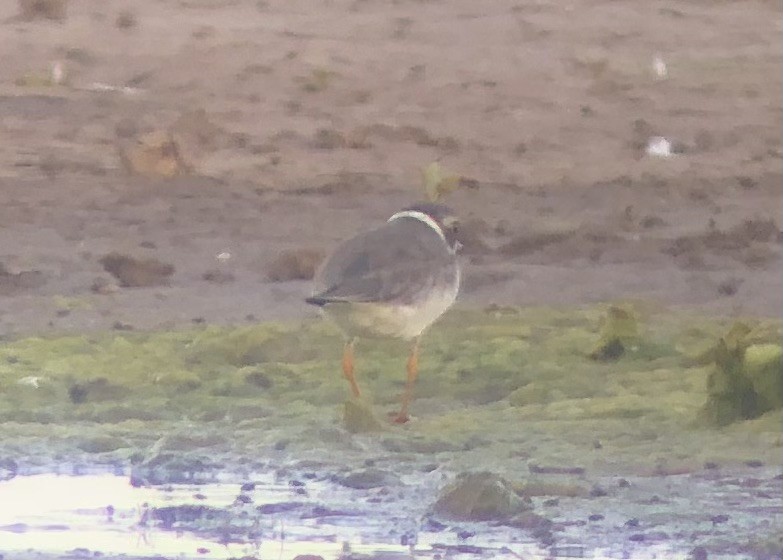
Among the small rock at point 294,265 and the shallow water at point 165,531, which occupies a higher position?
the small rock at point 294,265

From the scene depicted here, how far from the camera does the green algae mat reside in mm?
1342

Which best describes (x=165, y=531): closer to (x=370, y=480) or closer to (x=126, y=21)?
(x=370, y=480)

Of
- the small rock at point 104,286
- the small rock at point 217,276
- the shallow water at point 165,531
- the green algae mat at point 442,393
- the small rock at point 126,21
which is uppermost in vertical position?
the small rock at point 126,21

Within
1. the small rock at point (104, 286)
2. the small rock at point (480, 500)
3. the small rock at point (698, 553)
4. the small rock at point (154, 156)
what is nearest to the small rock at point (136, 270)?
the small rock at point (104, 286)

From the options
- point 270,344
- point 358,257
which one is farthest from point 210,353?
point 358,257

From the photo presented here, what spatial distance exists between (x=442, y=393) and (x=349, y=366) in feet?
0.39

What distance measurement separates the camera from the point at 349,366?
1.37m

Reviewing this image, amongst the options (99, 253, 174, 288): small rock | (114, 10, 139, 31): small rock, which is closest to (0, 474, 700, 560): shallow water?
(99, 253, 174, 288): small rock

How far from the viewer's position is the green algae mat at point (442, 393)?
134 centimetres

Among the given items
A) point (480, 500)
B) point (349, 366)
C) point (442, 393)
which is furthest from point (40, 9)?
point (480, 500)

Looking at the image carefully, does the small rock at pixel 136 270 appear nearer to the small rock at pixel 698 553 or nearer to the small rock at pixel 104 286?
the small rock at pixel 104 286

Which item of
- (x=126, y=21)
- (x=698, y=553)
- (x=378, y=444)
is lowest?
(x=698, y=553)

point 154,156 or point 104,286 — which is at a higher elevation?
point 154,156

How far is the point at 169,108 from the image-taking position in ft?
4.57
